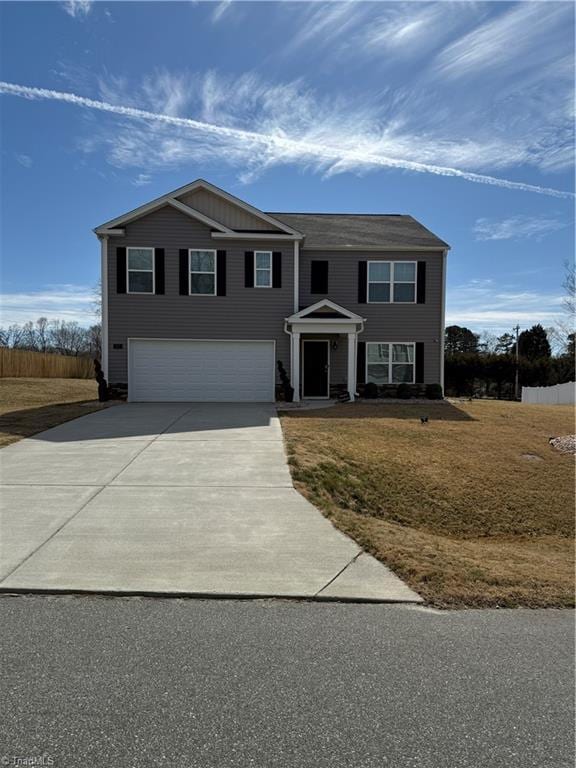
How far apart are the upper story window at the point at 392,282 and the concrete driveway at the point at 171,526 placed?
10.7m

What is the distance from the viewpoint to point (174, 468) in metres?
7.92

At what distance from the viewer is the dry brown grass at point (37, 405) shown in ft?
38.5

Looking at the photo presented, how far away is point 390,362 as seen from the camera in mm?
18984

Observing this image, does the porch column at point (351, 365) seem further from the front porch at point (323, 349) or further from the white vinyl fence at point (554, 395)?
the white vinyl fence at point (554, 395)

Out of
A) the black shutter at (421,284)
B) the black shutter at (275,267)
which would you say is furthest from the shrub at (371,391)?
the black shutter at (275,267)

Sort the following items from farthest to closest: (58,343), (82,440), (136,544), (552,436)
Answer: (58,343)
(552,436)
(82,440)
(136,544)

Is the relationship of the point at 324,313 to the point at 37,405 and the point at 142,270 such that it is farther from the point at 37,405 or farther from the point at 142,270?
the point at 37,405

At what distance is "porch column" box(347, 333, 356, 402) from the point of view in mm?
17438

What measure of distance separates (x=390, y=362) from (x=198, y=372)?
23.0ft

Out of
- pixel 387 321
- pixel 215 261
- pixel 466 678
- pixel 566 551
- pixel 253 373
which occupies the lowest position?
pixel 566 551

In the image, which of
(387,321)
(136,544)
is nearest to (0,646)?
(136,544)

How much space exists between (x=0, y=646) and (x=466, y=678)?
9.22ft

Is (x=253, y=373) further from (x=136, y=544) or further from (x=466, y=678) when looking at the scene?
(x=466, y=678)

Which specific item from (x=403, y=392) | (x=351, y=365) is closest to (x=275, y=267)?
(x=351, y=365)
